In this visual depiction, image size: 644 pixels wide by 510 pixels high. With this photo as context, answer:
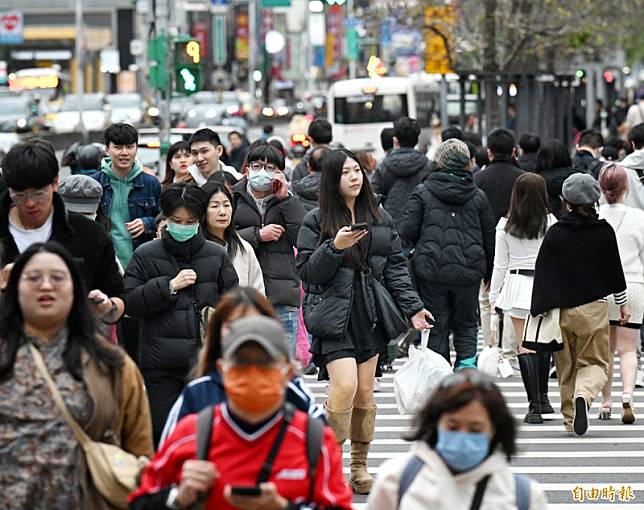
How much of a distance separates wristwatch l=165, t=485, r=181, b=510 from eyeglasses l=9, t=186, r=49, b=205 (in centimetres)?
222

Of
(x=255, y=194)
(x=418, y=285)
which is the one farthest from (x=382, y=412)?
(x=255, y=194)

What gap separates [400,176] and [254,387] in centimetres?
1144

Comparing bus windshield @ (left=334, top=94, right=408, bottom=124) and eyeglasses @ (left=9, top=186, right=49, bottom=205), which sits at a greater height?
eyeglasses @ (left=9, top=186, right=49, bottom=205)

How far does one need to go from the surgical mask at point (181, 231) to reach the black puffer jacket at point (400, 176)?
7.46 m

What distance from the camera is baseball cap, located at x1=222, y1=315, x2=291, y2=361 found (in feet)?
16.0

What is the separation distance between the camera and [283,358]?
16.2 feet

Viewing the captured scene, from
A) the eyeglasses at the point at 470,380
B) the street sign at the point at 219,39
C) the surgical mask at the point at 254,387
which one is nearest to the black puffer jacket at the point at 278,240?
the eyeglasses at the point at 470,380

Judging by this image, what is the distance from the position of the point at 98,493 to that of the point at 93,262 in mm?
1773

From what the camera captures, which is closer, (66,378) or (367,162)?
(66,378)

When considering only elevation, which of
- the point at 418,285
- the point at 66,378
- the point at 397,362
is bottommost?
the point at 397,362

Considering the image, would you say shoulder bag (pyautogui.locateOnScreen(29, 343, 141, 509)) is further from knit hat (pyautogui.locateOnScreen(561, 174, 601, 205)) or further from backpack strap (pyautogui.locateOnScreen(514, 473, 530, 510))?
knit hat (pyautogui.locateOnScreen(561, 174, 601, 205))

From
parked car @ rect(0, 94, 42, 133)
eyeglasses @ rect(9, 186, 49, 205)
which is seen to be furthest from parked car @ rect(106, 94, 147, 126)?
eyeglasses @ rect(9, 186, 49, 205)

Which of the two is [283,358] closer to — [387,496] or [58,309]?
[387,496]

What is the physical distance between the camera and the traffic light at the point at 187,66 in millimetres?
A: 23656
